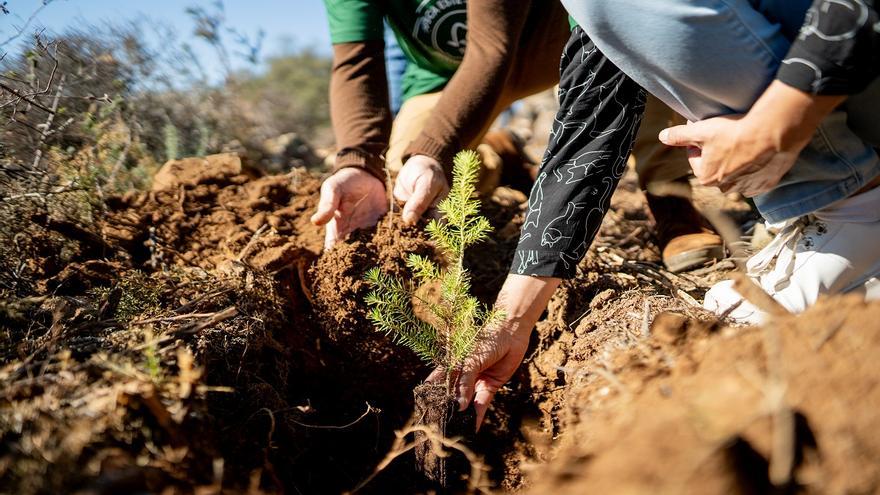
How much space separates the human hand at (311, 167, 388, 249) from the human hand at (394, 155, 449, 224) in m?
0.16

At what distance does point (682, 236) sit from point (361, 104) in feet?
4.74

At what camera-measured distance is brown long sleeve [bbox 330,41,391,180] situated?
2.32 m

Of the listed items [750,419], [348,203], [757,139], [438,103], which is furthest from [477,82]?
[750,419]

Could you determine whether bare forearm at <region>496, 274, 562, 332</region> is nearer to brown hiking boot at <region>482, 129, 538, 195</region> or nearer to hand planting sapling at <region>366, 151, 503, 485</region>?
hand planting sapling at <region>366, 151, 503, 485</region>

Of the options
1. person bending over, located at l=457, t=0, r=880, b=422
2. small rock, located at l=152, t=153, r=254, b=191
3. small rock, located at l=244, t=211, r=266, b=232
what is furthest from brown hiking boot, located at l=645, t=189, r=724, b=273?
small rock, located at l=152, t=153, r=254, b=191

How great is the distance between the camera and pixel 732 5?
1.29 m

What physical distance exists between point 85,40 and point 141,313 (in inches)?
88.8

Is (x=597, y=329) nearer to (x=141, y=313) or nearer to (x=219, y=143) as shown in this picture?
(x=141, y=313)

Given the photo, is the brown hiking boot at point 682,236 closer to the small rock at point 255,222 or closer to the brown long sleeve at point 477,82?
the brown long sleeve at point 477,82

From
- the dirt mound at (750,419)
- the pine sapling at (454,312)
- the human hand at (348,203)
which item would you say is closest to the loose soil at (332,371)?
the dirt mound at (750,419)

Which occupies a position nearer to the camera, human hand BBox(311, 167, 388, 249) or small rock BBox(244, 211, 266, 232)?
human hand BBox(311, 167, 388, 249)

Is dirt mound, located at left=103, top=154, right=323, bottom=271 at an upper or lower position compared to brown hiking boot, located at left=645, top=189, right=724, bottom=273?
upper

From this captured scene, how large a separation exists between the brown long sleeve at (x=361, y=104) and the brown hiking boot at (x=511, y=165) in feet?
3.44

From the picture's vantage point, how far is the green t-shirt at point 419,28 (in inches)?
98.8
